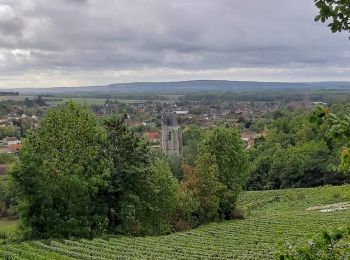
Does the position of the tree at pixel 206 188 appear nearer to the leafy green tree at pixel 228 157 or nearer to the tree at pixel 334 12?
the leafy green tree at pixel 228 157

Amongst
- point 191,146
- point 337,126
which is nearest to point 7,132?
point 191,146

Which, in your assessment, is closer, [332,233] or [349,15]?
[349,15]

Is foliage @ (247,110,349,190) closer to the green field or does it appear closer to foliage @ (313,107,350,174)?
the green field

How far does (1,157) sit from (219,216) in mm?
54664

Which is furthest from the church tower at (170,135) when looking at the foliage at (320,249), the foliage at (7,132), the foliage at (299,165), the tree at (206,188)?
the foliage at (320,249)

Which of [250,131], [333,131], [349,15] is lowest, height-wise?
[250,131]

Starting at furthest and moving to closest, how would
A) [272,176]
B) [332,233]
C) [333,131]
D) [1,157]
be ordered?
1. [1,157]
2. [272,176]
3. [332,233]
4. [333,131]

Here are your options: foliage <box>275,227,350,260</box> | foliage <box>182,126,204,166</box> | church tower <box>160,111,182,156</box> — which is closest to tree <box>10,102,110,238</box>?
foliage <box>275,227,350,260</box>

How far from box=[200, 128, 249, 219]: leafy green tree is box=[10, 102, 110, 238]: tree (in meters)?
13.5

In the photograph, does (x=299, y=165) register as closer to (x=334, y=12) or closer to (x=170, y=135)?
(x=170, y=135)

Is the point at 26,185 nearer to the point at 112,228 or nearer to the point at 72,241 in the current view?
the point at 72,241

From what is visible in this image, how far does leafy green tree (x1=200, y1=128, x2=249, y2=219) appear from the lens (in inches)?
1615

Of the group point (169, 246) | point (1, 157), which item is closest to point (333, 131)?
point (169, 246)

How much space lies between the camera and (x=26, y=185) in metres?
27.0
